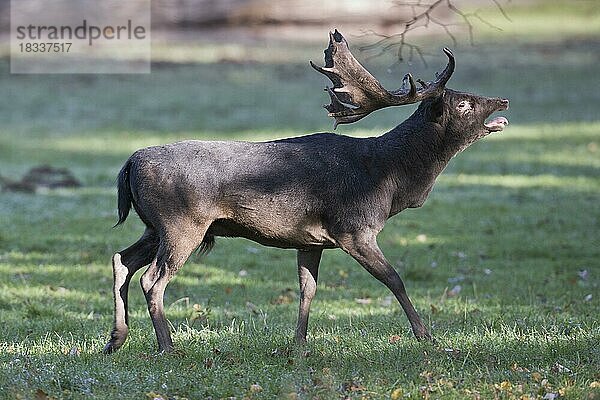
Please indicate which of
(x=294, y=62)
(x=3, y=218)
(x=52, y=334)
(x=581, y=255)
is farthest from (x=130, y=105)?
(x=52, y=334)

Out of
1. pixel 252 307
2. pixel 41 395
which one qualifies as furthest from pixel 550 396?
pixel 252 307

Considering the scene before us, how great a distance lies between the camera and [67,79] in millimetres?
31297

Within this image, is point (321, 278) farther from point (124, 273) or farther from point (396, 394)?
point (396, 394)

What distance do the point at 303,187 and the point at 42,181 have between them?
12.1 m

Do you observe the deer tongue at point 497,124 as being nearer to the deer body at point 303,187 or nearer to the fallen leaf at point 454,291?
the deer body at point 303,187

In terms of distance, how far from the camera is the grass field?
694 centimetres

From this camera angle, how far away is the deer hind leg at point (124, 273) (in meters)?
8.05

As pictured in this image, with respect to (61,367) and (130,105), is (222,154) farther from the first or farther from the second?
(130,105)

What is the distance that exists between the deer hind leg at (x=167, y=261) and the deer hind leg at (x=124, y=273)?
14.9 inches

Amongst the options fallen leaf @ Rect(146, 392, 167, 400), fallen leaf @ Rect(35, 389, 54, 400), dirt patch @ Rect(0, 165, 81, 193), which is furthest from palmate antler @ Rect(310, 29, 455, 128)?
dirt patch @ Rect(0, 165, 81, 193)

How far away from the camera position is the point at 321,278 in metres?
12.4

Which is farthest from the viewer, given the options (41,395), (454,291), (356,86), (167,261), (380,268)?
(454,291)

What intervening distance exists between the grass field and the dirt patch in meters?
0.39

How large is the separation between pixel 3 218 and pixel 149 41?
64.8ft
